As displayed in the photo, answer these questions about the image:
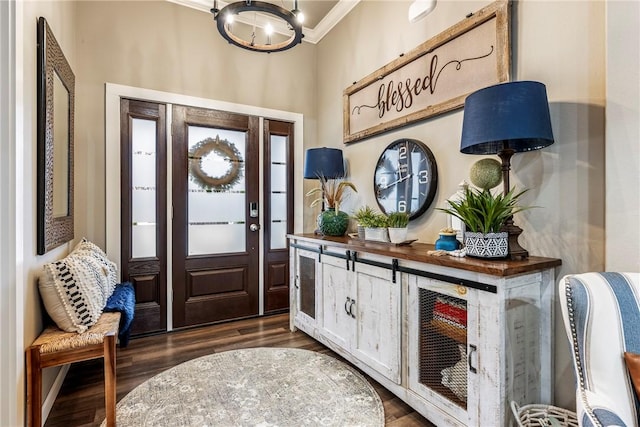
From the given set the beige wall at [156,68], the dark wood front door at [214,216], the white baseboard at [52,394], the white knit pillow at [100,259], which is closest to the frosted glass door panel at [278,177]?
the dark wood front door at [214,216]

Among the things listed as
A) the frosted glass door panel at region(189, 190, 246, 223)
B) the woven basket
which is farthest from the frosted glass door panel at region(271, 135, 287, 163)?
the woven basket

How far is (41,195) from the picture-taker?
1.74m

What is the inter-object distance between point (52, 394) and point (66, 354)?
61 centimetres

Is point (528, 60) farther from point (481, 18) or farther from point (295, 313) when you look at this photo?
point (295, 313)

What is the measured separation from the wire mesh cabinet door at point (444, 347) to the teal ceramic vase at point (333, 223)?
3.70 ft

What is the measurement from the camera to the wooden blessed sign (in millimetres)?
1879

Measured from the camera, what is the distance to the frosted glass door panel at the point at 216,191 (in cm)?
328

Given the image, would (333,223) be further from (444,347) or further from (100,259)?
(100,259)

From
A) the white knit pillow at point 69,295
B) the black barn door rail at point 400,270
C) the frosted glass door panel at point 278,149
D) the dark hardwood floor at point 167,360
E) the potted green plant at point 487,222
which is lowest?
the dark hardwood floor at point 167,360

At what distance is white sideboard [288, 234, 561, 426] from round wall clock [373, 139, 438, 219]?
446mm

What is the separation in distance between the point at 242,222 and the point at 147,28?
6.78 feet

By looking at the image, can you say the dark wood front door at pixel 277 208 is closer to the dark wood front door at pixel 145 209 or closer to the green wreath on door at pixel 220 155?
the green wreath on door at pixel 220 155

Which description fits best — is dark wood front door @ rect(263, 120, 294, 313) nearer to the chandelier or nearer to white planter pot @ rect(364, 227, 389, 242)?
the chandelier

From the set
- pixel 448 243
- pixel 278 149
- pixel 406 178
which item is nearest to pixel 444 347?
pixel 448 243
